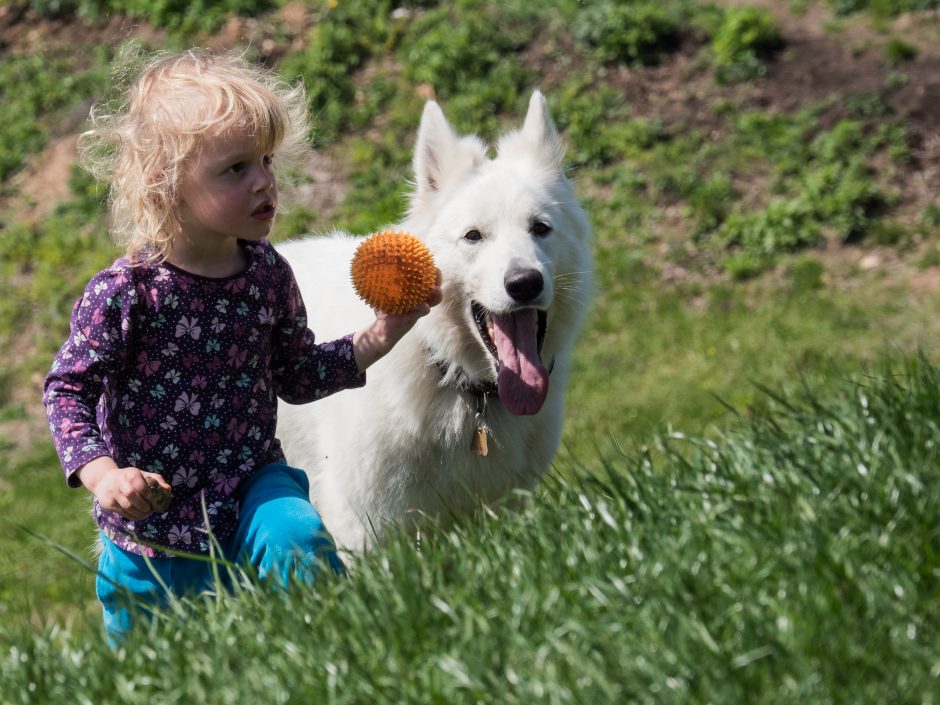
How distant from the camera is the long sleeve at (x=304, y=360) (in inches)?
149

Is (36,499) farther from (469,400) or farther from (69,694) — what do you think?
(69,694)

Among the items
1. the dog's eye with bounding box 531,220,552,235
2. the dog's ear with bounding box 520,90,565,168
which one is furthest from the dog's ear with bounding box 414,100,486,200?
the dog's eye with bounding box 531,220,552,235

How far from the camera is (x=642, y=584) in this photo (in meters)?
2.54

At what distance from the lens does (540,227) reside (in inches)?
173

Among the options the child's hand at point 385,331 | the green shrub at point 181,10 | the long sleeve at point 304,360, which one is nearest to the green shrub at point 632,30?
the green shrub at point 181,10

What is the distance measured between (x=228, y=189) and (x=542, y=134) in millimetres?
1620

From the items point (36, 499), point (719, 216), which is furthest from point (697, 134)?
point (36, 499)

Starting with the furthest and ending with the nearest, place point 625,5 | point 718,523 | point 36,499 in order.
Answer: point 625,5, point 36,499, point 718,523

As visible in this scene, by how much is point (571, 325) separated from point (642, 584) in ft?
6.83

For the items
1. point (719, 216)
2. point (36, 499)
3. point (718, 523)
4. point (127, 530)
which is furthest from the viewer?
point (719, 216)

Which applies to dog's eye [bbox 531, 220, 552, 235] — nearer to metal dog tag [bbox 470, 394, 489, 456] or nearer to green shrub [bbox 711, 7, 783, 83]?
metal dog tag [bbox 470, 394, 489, 456]

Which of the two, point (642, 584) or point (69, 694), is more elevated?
point (642, 584)

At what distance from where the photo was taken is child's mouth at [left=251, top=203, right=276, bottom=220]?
3521 mm

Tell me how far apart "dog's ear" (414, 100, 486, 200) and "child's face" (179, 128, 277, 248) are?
1.17 m
